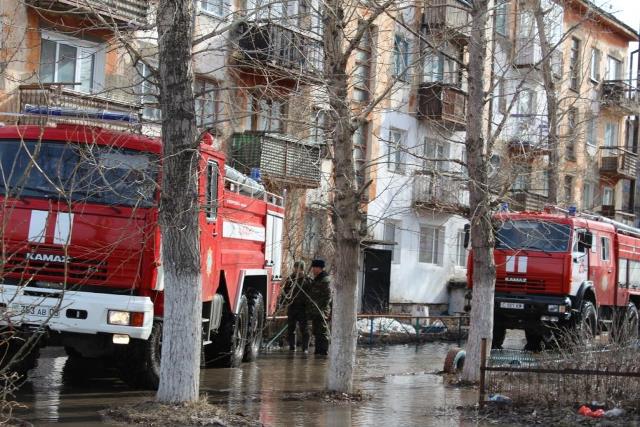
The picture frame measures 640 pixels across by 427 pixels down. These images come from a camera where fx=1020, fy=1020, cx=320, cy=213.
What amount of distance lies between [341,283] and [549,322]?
31.2 feet

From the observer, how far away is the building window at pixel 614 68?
48263 millimetres

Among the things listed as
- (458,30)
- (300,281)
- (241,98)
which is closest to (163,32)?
(241,98)

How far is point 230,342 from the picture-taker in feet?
51.3

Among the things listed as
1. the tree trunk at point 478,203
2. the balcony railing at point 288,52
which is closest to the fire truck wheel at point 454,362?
the tree trunk at point 478,203

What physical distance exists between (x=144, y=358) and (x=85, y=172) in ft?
7.58

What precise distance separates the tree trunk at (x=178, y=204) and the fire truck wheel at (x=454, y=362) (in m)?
7.05

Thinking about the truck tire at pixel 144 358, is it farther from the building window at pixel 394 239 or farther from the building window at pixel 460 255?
the building window at pixel 460 255

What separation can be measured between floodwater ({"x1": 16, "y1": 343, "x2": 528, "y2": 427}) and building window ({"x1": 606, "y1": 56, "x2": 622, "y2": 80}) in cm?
3357

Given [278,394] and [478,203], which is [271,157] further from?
[278,394]

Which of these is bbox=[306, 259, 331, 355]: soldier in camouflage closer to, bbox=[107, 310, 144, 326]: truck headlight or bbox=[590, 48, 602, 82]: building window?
bbox=[107, 310, 144, 326]: truck headlight

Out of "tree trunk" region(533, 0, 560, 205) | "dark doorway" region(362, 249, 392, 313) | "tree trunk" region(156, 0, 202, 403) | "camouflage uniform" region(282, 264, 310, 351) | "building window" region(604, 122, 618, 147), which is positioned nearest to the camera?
"tree trunk" region(156, 0, 202, 403)

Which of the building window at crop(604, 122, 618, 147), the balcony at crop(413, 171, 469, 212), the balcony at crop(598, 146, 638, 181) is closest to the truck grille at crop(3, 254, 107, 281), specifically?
the balcony at crop(413, 171, 469, 212)

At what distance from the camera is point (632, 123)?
52.5 meters

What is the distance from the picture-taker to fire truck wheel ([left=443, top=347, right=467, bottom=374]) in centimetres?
1650
